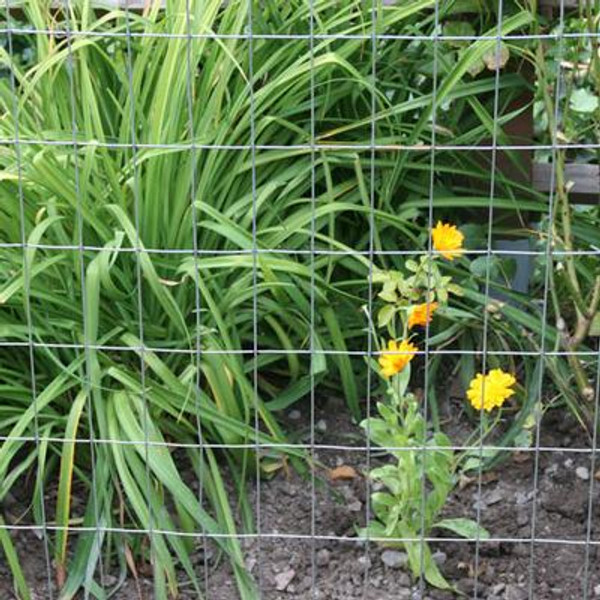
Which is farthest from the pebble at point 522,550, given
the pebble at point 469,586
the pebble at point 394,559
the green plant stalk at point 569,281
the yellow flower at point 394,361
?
the yellow flower at point 394,361

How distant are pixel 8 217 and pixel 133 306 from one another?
30cm

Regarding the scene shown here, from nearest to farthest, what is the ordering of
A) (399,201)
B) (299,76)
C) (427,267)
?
(427,267) → (299,76) → (399,201)

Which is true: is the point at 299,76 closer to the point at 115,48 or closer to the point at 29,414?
the point at 115,48

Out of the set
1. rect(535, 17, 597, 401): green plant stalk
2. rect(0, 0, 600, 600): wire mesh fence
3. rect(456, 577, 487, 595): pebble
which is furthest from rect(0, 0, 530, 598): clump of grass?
rect(456, 577, 487, 595): pebble

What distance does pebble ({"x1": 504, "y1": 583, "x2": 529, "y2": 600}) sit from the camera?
255cm

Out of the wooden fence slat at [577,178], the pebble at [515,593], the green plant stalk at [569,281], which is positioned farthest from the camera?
the wooden fence slat at [577,178]

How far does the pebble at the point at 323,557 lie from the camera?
2635 mm

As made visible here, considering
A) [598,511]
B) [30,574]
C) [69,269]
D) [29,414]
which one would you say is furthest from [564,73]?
[30,574]

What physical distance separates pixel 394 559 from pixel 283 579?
0.69 feet

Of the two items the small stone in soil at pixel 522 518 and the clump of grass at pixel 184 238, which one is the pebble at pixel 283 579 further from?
the small stone in soil at pixel 522 518

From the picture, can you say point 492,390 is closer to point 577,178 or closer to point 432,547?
point 432,547

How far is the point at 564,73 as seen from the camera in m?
2.77

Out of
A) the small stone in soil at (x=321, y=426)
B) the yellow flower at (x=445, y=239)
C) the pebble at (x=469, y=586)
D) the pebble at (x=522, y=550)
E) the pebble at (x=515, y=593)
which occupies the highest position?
the yellow flower at (x=445, y=239)

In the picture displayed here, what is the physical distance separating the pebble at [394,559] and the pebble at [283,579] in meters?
0.17
